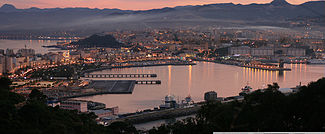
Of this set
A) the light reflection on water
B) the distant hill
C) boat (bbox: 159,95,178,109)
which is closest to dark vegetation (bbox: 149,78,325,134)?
boat (bbox: 159,95,178,109)

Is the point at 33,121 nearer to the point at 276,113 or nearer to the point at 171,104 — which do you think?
the point at 276,113

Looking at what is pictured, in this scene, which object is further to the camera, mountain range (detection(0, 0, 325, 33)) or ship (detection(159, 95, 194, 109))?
mountain range (detection(0, 0, 325, 33))

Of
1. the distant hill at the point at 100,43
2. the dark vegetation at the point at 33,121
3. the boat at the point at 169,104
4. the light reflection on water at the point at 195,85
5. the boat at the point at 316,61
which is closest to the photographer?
the dark vegetation at the point at 33,121

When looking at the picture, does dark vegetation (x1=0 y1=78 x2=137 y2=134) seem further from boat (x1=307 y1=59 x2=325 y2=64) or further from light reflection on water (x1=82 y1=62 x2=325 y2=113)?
boat (x1=307 y1=59 x2=325 y2=64)

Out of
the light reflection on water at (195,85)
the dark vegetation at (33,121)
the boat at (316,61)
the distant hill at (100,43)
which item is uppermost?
the distant hill at (100,43)

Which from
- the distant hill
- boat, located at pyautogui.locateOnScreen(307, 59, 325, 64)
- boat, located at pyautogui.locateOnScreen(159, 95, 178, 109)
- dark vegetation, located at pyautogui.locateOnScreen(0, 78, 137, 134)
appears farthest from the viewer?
the distant hill

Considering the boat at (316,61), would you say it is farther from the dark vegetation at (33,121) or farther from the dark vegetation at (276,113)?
the dark vegetation at (33,121)

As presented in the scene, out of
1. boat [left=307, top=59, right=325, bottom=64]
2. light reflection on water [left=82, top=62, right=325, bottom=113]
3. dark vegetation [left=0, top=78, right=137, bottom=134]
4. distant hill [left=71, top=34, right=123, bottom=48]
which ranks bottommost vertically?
light reflection on water [left=82, top=62, right=325, bottom=113]

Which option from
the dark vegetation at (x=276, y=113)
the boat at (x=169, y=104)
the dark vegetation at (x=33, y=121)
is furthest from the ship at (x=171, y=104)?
the dark vegetation at (x=276, y=113)

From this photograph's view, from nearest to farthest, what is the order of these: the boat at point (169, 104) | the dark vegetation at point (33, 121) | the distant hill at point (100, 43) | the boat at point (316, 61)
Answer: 1. the dark vegetation at point (33, 121)
2. the boat at point (169, 104)
3. the boat at point (316, 61)
4. the distant hill at point (100, 43)

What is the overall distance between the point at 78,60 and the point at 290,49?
289 inches

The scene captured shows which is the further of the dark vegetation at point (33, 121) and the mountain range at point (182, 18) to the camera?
the mountain range at point (182, 18)

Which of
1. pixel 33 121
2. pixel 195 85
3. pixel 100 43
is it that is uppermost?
pixel 100 43

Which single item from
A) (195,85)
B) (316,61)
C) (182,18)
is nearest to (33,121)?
(195,85)
